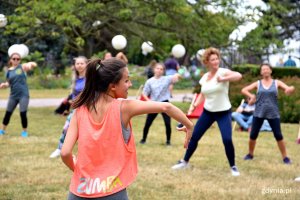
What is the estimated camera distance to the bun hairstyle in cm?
337

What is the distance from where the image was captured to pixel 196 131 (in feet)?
24.6

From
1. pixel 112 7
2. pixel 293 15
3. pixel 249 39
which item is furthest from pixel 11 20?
pixel 293 15

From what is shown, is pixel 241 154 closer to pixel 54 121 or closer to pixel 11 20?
pixel 54 121

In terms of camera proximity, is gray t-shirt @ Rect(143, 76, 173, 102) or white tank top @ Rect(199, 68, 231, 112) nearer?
white tank top @ Rect(199, 68, 231, 112)

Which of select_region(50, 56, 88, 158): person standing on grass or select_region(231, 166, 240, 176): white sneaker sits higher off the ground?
select_region(50, 56, 88, 158): person standing on grass

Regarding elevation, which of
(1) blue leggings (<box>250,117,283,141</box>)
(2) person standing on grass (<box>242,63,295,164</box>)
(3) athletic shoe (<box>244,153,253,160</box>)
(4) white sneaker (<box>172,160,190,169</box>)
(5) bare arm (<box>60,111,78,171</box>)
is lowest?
(3) athletic shoe (<box>244,153,253,160</box>)

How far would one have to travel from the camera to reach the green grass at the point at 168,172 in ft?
19.8

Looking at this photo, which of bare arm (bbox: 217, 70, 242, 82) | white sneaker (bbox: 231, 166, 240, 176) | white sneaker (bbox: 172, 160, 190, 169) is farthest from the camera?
white sneaker (bbox: 172, 160, 190, 169)

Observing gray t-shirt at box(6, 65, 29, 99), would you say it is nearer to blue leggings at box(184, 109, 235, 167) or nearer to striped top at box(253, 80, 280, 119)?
blue leggings at box(184, 109, 235, 167)

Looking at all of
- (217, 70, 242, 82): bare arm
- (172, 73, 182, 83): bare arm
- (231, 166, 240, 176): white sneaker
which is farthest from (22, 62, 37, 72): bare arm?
(231, 166, 240, 176): white sneaker

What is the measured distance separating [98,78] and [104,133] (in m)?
0.37

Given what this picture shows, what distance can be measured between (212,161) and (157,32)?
11081 mm

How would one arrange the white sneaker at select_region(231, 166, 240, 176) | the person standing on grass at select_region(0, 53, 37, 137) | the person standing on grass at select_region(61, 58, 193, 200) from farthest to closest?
the person standing on grass at select_region(0, 53, 37, 137), the white sneaker at select_region(231, 166, 240, 176), the person standing on grass at select_region(61, 58, 193, 200)

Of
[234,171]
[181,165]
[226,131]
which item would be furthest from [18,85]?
[234,171]
